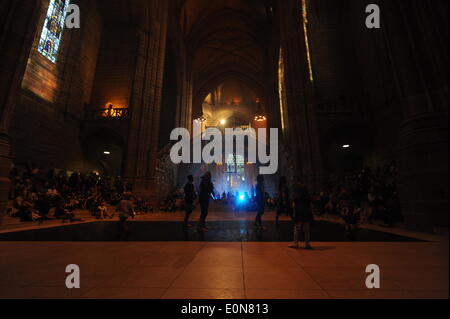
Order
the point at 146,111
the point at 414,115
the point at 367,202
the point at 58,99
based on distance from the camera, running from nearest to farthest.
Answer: the point at 414,115
the point at 367,202
the point at 58,99
the point at 146,111

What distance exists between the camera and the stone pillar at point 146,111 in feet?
43.4

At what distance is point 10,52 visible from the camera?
5.95 m

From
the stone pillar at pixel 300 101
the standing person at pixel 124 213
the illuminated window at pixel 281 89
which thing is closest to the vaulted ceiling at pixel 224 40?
the illuminated window at pixel 281 89

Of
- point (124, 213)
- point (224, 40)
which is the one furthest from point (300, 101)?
point (224, 40)

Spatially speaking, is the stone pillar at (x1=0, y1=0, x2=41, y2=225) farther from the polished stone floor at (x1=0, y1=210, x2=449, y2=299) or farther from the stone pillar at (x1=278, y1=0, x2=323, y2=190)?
the stone pillar at (x1=278, y1=0, x2=323, y2=190)

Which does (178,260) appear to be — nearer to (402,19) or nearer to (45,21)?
(402,19)

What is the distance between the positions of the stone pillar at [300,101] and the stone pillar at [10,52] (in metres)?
12.7

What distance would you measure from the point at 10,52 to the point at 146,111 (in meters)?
8.11

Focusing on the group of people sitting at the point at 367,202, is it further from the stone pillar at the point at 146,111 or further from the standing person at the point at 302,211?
the stone pillar at the point at 146,111

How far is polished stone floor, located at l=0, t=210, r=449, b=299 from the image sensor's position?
1742 mm

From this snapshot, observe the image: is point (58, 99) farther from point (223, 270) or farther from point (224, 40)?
point (224, 40)

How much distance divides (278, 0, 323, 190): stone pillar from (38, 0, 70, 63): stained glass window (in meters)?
15.1
